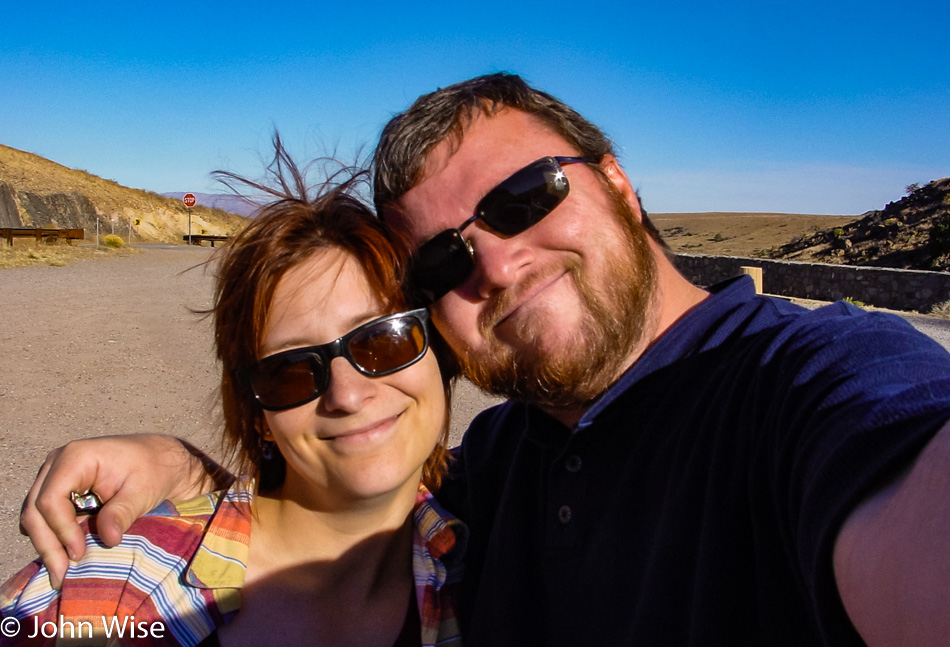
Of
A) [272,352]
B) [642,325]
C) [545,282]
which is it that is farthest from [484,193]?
[272,352]

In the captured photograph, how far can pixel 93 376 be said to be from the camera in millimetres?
6879

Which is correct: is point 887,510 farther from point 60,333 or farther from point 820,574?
point 60,333

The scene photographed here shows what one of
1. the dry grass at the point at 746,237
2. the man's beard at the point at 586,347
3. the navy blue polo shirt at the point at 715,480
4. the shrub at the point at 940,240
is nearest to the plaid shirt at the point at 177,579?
the navy blue polo shirt at the point at 715,480

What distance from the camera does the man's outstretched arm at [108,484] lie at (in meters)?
1.70

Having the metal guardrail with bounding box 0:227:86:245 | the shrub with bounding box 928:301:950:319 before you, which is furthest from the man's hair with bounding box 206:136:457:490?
the metal guardrail with bounding box 0:227:86:245

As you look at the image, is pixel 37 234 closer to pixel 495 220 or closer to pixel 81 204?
pixel 81 204

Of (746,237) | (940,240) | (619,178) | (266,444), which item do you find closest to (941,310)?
(940,240)

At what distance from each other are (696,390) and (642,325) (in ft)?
1.09

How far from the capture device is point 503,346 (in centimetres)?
194

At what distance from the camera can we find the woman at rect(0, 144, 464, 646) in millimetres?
1816

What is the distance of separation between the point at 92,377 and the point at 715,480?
699cm

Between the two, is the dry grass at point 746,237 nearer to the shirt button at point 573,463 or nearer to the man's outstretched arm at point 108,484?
the man's outstretched arm at point 108,484

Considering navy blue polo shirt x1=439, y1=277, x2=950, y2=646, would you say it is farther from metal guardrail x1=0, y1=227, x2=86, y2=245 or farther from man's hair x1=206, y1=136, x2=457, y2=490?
metal guardrail x1=0, y1=227, x2=86, y2=245

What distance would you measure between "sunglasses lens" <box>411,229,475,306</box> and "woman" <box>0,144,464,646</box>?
0.07m
